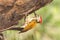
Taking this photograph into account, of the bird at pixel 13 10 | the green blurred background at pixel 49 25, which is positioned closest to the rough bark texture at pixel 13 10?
the bird at pixel 13 10

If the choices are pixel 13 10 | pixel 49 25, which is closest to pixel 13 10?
pixel 13 10

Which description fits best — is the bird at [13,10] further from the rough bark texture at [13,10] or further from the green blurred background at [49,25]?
the green blurred background at [49,25]

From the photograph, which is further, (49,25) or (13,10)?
(49,25)

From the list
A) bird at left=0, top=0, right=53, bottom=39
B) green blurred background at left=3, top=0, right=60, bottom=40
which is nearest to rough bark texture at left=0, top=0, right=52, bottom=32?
bird at left=0, top=0, right=53, bottom=39

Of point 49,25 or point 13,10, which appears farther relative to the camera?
point 49,25

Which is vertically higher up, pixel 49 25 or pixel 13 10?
pixel 13 10

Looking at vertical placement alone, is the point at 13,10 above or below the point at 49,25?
above

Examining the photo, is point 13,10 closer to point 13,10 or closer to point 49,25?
point 13,10

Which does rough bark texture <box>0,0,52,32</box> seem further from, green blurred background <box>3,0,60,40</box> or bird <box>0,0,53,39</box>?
green blurred background <box>3,0,60,40</box>

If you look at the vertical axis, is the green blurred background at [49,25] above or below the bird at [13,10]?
below

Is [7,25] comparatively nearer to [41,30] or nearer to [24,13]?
[24,13]
